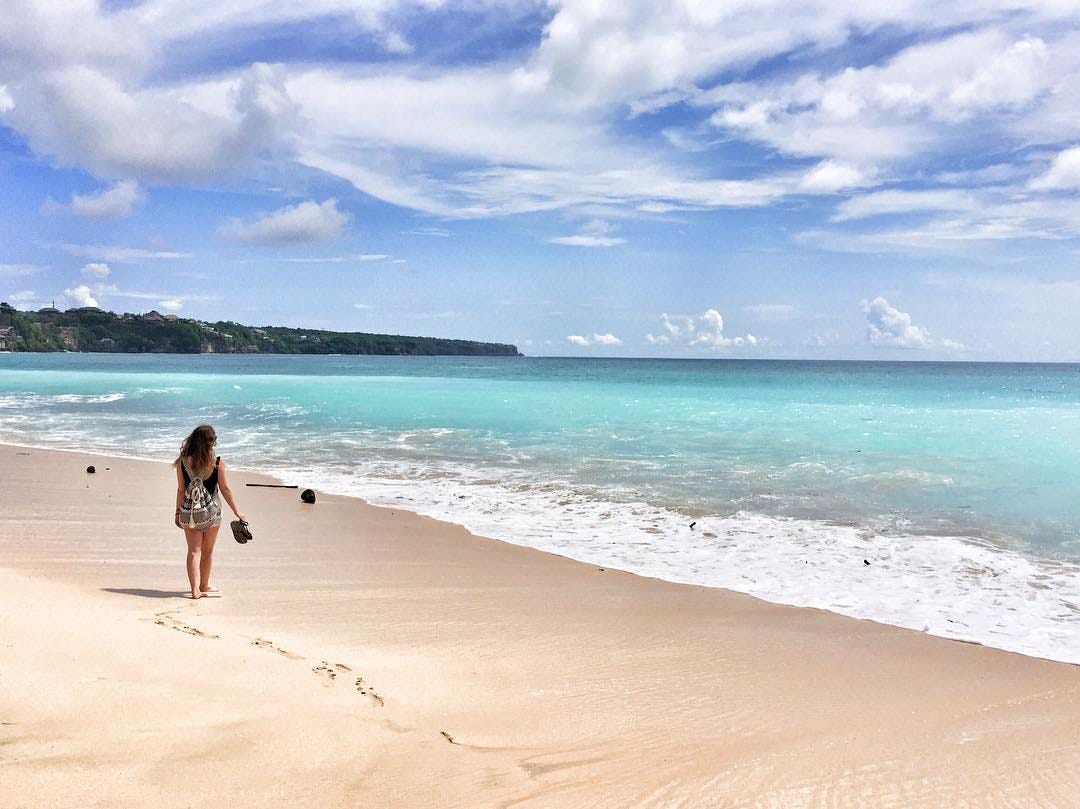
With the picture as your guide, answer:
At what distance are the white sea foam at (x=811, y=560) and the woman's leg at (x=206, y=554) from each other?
4055 millimetres

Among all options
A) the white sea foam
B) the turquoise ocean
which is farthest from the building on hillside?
the white sea foam

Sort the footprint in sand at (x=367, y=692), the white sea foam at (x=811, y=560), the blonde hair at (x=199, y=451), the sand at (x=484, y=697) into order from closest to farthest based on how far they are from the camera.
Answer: the sand at (x=484, y=697) → the footprint in sand at (x=367, y=692) → the blonde hair at (x=199, y=451) → the white sea foam at (x=811, y=560)

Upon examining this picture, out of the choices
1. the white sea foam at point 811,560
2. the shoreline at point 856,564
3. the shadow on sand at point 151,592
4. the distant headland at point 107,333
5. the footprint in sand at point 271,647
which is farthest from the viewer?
the distant headland at point 107,333

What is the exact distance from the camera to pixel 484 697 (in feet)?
15.3

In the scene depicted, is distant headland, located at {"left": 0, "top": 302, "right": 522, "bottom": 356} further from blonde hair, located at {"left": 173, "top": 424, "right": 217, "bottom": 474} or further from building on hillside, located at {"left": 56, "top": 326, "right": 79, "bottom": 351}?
blonde hair, located at {"left": 173, "top": 424, "right": 217, "bottom": 474}

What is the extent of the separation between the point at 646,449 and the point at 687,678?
15310 millimetres

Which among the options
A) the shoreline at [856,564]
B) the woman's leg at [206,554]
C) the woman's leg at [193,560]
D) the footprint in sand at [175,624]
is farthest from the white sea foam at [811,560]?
the footprint in sand at [175,624]

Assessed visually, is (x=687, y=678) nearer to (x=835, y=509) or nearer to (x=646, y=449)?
(x=835, y=509)

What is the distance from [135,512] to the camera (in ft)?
35.1

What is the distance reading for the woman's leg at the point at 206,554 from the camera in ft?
22.3

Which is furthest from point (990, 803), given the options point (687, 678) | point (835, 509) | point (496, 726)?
point (835, 509)

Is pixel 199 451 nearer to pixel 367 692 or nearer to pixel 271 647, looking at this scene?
pixel 271 647

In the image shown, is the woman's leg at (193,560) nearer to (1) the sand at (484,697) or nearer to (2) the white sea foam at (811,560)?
(1) the sand at (484,697)

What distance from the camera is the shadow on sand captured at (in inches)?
262
